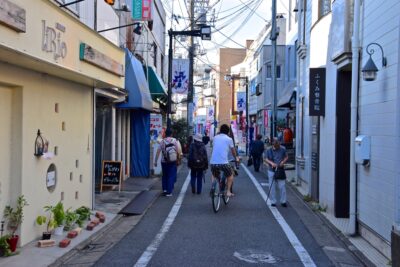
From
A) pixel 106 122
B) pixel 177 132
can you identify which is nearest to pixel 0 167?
pixel 106 122

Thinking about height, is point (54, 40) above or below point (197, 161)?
A: above

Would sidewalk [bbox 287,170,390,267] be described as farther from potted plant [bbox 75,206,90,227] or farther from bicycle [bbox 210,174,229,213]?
potted plant [bbox 75,206,90,227]

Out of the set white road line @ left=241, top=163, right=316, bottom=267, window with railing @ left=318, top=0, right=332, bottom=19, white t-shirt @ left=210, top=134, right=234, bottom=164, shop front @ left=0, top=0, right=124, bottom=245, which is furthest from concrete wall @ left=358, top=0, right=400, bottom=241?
shop front @ left=0, top=0, right=124, bottom=245

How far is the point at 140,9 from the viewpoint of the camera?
18.0m

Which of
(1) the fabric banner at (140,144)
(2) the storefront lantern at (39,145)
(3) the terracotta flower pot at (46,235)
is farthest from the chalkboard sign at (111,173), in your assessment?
(3) the terracotta flower pot at (46,235)

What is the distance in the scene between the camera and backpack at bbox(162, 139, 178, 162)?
1510 centimetres

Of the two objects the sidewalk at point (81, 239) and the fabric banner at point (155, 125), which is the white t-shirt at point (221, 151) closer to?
the sidewalk at point (81, 239)

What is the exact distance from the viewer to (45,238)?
8.66m

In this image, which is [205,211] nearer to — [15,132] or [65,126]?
[65,126]

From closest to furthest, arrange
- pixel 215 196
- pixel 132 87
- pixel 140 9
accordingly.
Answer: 1. pixel 215 196
2. pixel 132 87
3. pixel 140 9

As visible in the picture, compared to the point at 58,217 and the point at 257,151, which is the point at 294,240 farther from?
the point at 257,151

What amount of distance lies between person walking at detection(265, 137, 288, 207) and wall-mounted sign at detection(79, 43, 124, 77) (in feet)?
13.7

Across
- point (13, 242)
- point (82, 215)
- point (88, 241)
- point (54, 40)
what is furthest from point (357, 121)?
point (13, 242)

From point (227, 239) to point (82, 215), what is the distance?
2958 millimetres
